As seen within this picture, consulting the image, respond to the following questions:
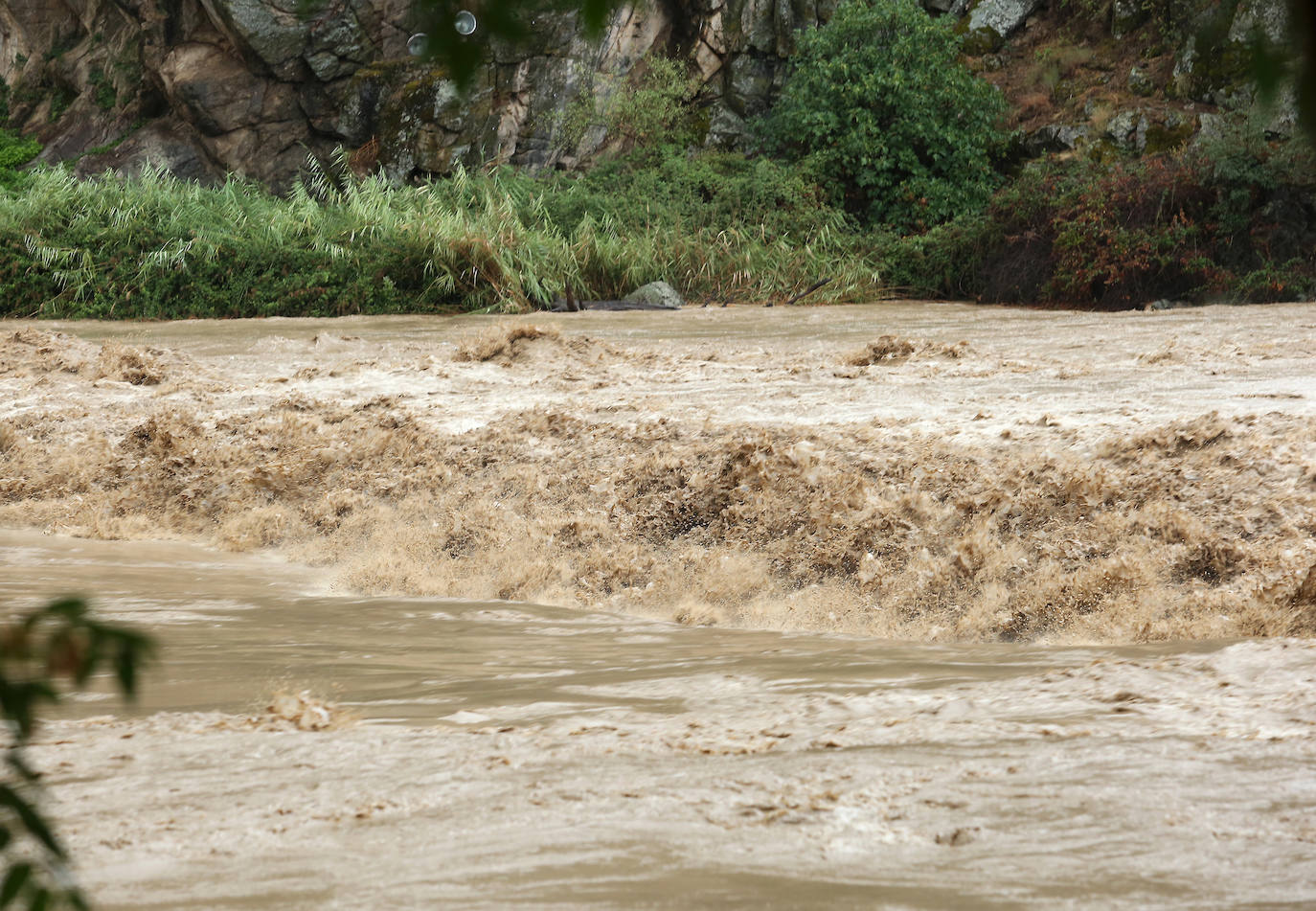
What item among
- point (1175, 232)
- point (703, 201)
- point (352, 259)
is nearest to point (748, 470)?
point (1175, 232)

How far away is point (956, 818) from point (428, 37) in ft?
5.11

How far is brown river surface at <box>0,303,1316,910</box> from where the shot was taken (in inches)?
79.9

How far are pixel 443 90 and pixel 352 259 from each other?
10.7 feet

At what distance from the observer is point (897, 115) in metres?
16.2

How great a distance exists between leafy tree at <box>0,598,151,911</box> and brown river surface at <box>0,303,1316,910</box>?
1.03 m

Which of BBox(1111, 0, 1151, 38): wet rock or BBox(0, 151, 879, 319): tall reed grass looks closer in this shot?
BBox(0, 151, 879, 319): tall reed grass

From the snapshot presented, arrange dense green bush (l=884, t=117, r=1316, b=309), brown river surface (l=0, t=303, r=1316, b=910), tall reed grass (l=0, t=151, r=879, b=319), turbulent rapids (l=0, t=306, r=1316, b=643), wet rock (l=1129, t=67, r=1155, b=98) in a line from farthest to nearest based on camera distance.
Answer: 1. wet rock (l=1129, t=67, r=1155, b=98)
2. tall reed grass (l=0, t=151, r=879, b=319)
3. dense green bush (l=884, t=117, r=1316, b=309)
4. turbulent rapids (l=0, t=306, r=1316, b=643)
5. brown river surface (l=0, t=303, r=1316, b=910)

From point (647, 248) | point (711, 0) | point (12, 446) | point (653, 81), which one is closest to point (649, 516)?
point (12, 446)

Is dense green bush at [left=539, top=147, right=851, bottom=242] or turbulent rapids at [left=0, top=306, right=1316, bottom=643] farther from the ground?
dense green bush at [left=539, top=147, right=851, bottom=242]

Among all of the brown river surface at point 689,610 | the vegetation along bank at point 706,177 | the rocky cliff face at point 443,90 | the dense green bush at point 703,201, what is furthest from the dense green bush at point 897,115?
the brown river surface at point 689,610

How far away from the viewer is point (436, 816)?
7.26 feet

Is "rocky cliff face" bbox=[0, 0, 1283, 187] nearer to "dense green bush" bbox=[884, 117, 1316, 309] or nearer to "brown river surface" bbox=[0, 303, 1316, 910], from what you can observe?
"dense green bush" bbox=[884, 117, 1316, 309]

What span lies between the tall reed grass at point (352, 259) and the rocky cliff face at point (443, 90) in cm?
277

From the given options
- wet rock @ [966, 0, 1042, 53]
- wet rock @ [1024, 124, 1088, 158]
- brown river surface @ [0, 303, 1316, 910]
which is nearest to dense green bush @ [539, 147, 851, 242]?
wet rock @ [1024, 124, 1088, 158]
